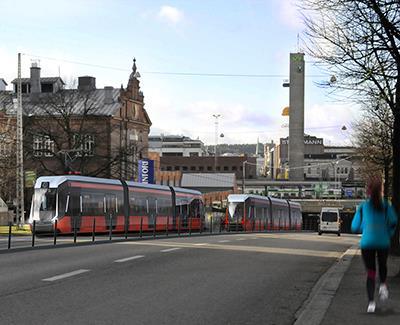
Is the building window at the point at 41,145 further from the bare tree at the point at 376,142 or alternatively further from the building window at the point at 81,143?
the bare tree at the point at 376,142

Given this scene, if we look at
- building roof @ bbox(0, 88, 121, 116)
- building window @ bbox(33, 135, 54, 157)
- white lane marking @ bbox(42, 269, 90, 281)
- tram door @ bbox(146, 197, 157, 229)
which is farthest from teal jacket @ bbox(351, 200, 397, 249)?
building roof @ bbox(0, 88, 121, 116)

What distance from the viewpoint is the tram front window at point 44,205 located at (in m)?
34.9

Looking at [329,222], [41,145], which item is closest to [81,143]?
[41,145]

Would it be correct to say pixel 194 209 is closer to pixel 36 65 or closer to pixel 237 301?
pixel 237 301

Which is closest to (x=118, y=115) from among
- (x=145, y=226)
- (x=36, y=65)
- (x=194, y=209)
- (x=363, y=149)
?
(x=36, y=65)

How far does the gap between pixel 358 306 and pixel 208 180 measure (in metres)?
114

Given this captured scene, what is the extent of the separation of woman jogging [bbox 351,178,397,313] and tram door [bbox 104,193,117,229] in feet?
95.7

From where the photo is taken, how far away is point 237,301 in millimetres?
10656

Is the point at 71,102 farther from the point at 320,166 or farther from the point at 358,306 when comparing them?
the point at 320,166

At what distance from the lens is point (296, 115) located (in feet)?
481

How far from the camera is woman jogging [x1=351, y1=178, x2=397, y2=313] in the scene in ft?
29.4

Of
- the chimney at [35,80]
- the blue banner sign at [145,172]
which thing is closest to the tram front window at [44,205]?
the blue banner sign at [145,172]

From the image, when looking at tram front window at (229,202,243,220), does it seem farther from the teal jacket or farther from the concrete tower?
the concrete tower

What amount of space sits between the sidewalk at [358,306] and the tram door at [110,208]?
83.5 feet
